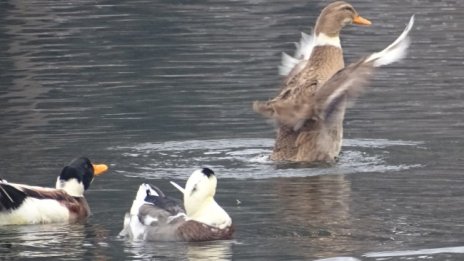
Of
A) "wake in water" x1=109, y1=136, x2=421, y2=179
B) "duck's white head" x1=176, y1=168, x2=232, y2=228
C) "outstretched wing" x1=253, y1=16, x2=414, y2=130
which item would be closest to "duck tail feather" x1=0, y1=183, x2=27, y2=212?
"duck's white head" x1=176, y1=168, x2=232, y2=228

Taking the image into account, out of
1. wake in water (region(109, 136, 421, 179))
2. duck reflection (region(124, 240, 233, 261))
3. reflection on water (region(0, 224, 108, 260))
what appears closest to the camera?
duck reflection (region(124, 240, 233, 261))

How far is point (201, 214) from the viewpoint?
12.1m

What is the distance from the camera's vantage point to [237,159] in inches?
608

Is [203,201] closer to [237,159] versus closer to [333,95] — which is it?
[333,95]

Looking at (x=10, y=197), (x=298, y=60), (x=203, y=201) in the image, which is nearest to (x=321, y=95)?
(x=298, y=60)

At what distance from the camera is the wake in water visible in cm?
1480

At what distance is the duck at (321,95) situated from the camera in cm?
1462

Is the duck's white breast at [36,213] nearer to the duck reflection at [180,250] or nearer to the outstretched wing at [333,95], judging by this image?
the duck reflection at [180,250]

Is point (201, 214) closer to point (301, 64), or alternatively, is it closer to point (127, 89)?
point (301, 64)

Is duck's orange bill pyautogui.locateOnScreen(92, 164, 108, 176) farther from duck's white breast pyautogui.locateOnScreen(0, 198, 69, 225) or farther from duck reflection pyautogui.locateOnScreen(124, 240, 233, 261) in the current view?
duck reflection pyautogui.locateOnScreen(124, 240, 233, 261)

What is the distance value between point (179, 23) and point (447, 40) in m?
4.88

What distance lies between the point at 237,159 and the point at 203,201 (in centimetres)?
346

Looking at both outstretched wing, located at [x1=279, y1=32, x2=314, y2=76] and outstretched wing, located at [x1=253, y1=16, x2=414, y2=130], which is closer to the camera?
outstretched wing, located at [x1=253, y1=16, x2=414, y2=130]

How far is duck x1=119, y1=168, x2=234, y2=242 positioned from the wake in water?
233 cm
